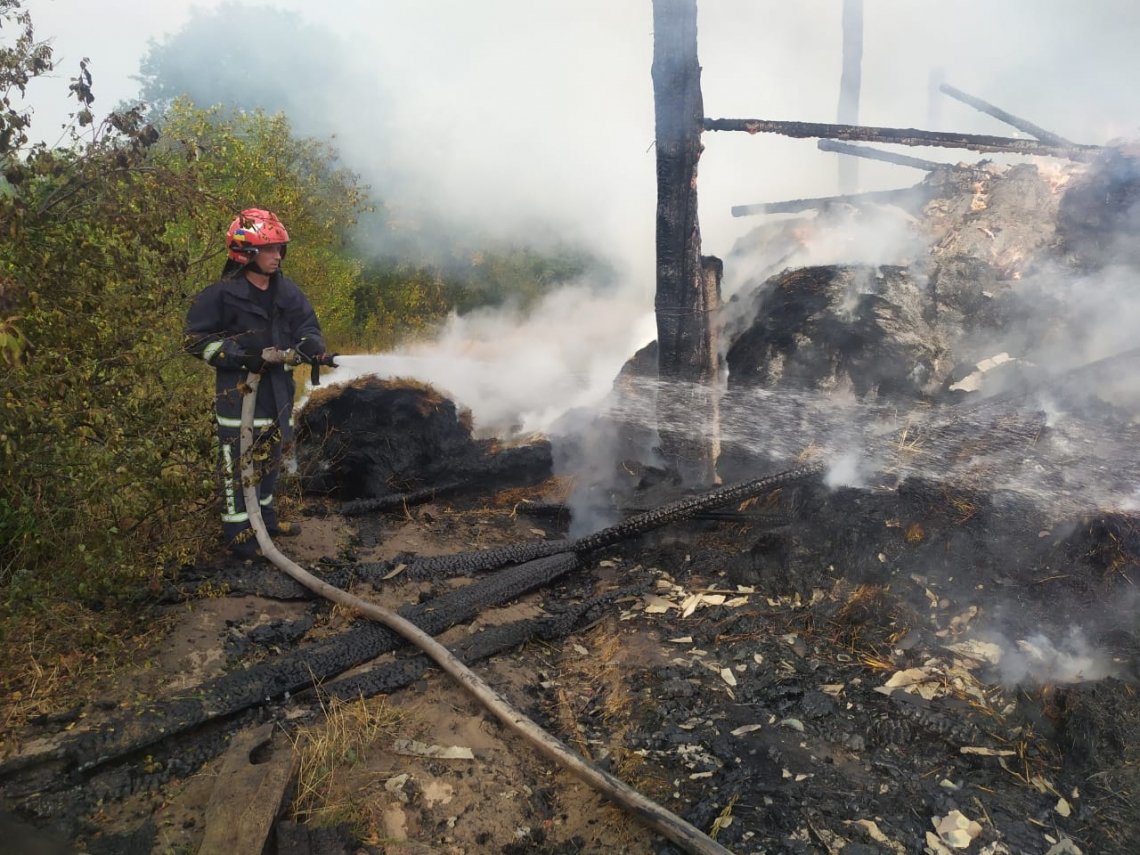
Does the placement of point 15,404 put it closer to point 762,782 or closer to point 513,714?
point 513,714

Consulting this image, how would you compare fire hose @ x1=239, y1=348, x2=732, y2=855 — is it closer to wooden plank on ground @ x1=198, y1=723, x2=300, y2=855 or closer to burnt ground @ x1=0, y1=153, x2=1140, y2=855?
burnt ground @ x1=0, y1=153, x2=1140, y2=855

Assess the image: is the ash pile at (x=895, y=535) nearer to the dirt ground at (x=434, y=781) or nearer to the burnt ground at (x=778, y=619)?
the burnt ground at (x=778, y=619)

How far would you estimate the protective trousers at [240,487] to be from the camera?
5117mm

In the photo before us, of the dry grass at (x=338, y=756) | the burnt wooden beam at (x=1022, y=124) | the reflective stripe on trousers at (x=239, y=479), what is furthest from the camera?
the burnt wooden beam at (x=1022, y=124)

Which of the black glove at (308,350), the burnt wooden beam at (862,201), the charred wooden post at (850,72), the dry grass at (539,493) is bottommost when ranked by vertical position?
the dry grass at (539,493)

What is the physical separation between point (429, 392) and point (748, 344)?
3.39 m

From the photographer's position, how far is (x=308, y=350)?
5.40 meters

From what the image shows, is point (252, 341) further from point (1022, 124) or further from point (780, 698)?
point (1022, 124)

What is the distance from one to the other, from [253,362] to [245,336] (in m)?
0.35

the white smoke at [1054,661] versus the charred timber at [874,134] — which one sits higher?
the charred timber at [874,134]

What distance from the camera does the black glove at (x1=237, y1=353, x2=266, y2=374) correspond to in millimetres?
5137

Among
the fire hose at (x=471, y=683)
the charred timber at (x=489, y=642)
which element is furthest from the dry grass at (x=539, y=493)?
the fire hose at (x=471, y=683)

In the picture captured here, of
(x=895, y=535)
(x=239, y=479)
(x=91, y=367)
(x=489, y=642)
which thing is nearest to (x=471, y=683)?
(x=489, y=642)

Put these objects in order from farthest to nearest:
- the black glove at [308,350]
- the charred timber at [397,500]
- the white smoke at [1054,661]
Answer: the charred timber at [397,500], the black glove at [308,350], the white smoke at [1054,661]
